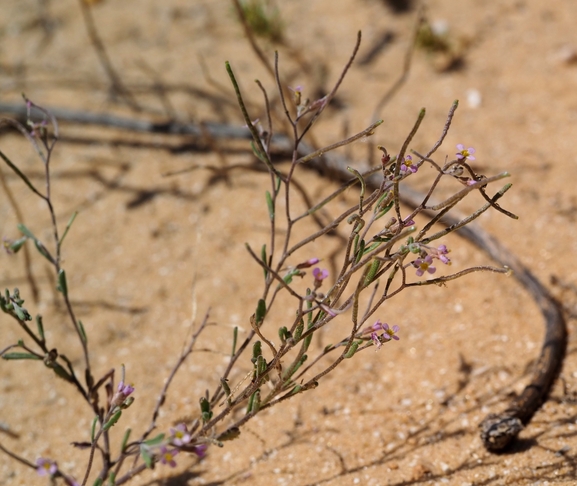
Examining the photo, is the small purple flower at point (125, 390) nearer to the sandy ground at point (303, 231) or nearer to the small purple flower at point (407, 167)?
the sandy ground at point (303, 231)

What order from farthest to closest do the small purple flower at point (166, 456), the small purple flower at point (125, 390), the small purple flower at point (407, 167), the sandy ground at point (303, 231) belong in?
the sandy ground at point (303, 231) < the small purple flower at point (125, 390) < the small purple flower at point (407, 167) < the small purple flower at point (166, 456)

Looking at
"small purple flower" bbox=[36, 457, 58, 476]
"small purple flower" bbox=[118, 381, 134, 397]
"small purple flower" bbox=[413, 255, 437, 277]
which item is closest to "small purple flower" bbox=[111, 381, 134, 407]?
"small purple flower" bbox=[118, 381, 134, 397]

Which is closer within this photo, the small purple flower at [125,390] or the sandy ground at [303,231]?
the small purple flower at [125,390]

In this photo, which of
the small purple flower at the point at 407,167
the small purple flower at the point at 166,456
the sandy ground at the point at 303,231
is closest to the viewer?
the small purple flower at the point at 166,456

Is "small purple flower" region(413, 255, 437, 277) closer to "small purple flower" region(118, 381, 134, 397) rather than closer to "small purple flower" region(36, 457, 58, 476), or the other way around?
"small purple flower" region(118, 381, 134, 397)

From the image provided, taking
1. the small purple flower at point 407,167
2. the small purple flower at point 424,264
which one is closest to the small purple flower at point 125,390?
the small purple flower at point 424,264

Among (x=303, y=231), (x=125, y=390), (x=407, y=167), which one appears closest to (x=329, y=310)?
(x=407, y=167)

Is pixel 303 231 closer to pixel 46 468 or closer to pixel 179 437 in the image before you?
pixel 179 437

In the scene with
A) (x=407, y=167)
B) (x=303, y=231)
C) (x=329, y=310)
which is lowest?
(x=329, y=310)

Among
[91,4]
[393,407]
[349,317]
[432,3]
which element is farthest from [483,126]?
[91,4]

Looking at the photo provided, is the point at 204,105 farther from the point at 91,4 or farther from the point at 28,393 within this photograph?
the point at 28,393
